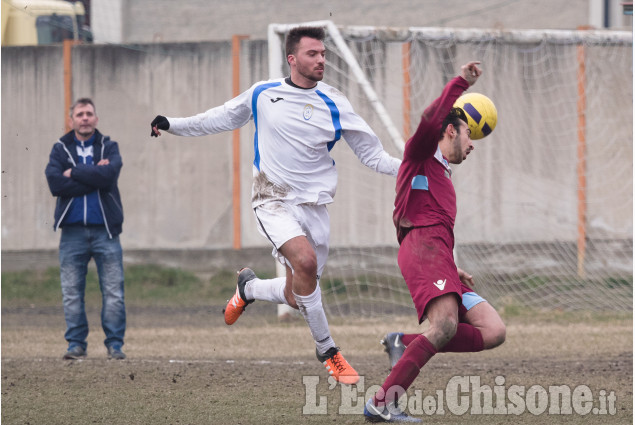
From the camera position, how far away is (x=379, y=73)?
14.3 metres

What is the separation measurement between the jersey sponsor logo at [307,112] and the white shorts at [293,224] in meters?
0.60

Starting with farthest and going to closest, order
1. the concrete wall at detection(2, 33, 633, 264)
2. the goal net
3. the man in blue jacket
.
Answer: the concrete wall at detection(2, 33, 633, 264) → the goal net → the man in blue jacket

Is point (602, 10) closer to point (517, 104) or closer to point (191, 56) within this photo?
point (517, 104)

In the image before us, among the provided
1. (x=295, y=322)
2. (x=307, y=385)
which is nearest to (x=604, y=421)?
(x=307, y=385)

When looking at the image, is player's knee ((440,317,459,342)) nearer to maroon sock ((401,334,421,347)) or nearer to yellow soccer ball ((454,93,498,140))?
maroon sock ((401,334,421,347))

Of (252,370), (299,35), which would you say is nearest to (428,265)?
(299,35)

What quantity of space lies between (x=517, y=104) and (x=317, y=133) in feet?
28.2

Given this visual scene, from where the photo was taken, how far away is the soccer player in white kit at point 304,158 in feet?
23.5

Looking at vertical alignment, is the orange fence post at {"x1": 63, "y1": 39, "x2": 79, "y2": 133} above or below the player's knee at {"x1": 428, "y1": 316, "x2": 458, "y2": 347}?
above

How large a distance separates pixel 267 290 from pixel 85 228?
275 centimetres

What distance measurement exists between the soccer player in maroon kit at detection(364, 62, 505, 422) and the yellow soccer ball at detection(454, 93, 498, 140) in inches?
15.2

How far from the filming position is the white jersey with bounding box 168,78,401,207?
7207mm

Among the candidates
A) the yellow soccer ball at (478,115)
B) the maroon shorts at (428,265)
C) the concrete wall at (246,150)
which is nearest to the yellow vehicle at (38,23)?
the concrete wall at (246,150)

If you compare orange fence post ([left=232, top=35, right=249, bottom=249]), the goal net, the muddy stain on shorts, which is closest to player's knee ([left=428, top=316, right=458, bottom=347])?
the muddy stain on shorts
